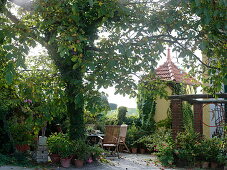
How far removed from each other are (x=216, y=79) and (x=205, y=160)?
267 cm

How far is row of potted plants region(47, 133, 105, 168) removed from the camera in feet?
28.9

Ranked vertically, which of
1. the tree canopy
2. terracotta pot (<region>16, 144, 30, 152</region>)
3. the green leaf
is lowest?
terracotta pot (<region>16, 144, 30, 152</region>)

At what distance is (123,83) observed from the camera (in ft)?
20.8

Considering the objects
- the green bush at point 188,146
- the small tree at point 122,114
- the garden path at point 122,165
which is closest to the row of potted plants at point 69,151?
the garden path at point 122,165

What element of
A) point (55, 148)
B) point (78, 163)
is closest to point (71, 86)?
point (55, 148)

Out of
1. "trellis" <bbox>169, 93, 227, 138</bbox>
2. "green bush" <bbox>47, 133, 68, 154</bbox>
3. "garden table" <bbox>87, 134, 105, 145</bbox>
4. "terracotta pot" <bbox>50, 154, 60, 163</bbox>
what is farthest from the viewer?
"garden table" <bbox>87, 134, 105, 145</bbox>

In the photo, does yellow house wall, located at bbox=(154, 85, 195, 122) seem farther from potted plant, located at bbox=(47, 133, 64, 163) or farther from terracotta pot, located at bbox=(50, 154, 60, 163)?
terracotta pot, located at bbox=(50, 154, 60, 163)

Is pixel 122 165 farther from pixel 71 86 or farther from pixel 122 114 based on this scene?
pixel 122 114

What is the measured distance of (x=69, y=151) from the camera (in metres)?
8.84

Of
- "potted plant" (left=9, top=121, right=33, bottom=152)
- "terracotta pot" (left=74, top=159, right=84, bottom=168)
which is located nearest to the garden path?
"terracotta pot" (left=74, top=159, right=84, bottom=168)

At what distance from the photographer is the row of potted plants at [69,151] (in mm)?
8812

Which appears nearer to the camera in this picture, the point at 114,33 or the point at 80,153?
the point at 114,33

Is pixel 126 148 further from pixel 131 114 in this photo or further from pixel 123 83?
pixel 123 83

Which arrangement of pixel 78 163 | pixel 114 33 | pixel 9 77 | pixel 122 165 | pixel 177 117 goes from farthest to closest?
pixel 177 117 → pixel 122 165 → pixel 78 163 → pixel 114 33 → pixel 9 77
